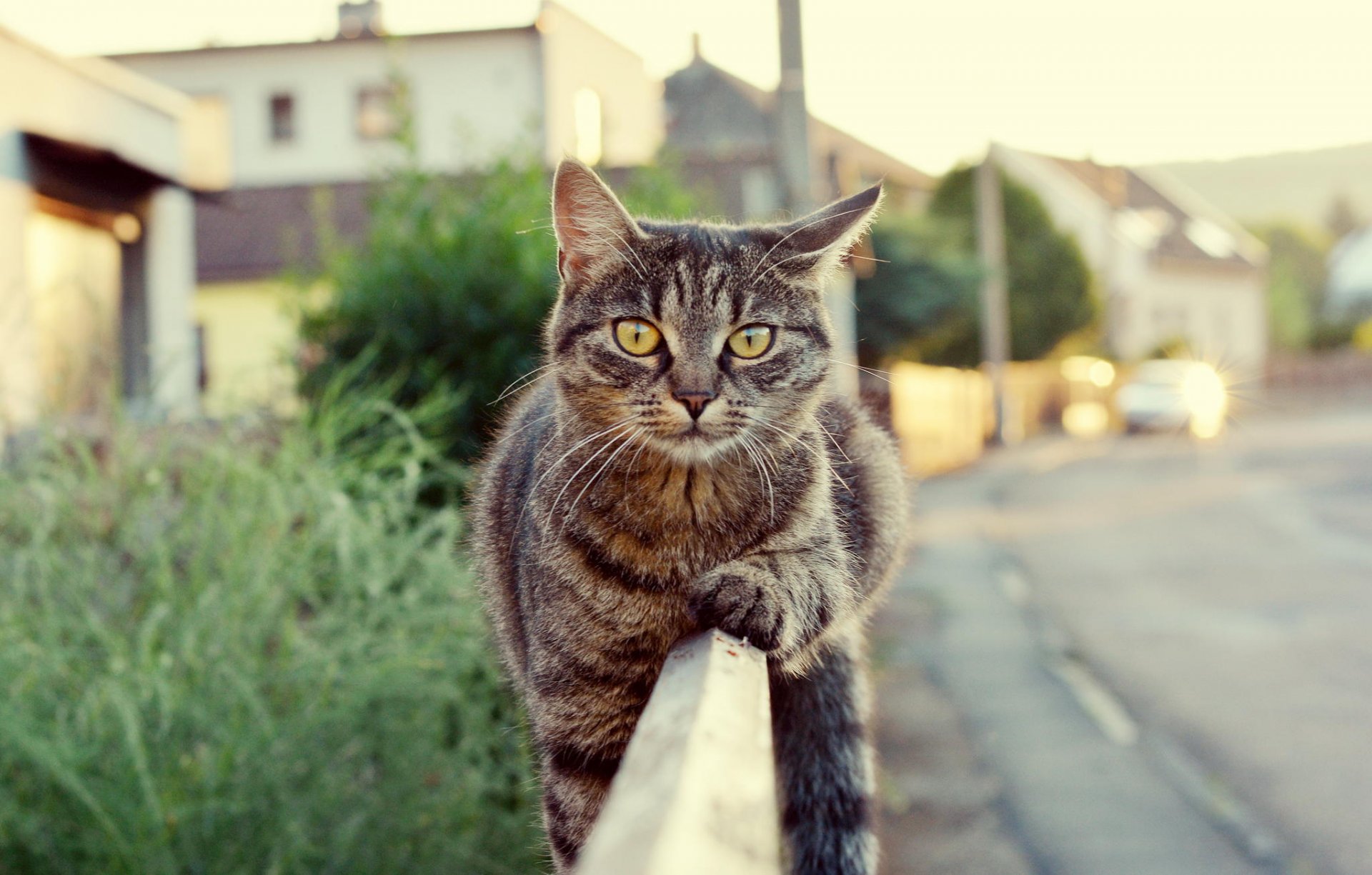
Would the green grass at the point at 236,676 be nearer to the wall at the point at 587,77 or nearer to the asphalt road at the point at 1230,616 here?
the asphalt road at the point at 1230,616

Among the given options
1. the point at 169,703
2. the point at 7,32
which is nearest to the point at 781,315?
the point at 169,703

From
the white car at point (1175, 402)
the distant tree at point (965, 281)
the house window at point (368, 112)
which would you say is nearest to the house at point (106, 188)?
the distant tree at point (965, 281)

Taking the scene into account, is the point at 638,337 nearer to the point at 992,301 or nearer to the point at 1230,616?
the point at 1230,616

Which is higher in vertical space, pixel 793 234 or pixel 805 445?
pixel 793 234

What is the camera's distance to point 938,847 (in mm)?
4809

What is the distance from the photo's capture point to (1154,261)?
43.5 metres

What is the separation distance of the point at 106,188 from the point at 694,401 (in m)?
11.9

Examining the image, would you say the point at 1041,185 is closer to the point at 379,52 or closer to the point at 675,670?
the point at 379,52

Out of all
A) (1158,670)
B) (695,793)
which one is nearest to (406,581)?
(695,793)

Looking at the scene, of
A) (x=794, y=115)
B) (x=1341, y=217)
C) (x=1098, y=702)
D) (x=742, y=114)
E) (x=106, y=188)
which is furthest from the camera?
(x=1341, y=217)

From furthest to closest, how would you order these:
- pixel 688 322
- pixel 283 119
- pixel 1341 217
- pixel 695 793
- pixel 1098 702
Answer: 1. pixel 1341 217
2. pixel 283 119
3. pixel 1098 702
4. pixel 688 322
5. pixel 695 793

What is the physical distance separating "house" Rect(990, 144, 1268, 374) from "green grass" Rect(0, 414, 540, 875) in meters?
34.6

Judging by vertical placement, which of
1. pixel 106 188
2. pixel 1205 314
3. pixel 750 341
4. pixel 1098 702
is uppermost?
pixel 1205 314

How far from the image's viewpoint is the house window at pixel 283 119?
27.6 metres
